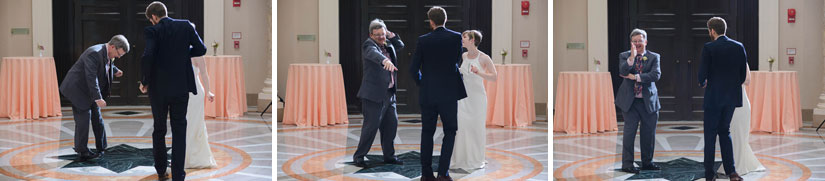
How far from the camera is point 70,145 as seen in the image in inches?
271

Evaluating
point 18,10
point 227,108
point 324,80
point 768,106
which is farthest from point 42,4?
point 768,106

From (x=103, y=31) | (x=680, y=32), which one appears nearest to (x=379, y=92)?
(x=680, y=32)

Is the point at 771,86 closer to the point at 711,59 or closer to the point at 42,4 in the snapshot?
the point at 711,59

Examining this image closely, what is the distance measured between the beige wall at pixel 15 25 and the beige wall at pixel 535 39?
247 inches

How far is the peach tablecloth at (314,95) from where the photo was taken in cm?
860

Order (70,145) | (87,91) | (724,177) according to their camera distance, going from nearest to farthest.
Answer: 1. (724,177)
2. (87,91)
3. (70,145)

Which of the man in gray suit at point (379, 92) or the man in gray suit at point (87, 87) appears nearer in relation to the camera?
the man in gray suit at point (379, 92)

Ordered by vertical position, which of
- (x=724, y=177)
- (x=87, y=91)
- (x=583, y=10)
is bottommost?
(x=724, y=177)

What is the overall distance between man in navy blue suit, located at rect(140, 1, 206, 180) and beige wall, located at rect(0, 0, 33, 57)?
288 inches

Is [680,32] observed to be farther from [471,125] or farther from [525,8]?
[471,125]

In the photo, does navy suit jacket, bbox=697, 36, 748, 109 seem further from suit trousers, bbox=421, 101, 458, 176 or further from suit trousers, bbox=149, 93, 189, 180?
suit trousers, bbox=149, 93, 189, 180

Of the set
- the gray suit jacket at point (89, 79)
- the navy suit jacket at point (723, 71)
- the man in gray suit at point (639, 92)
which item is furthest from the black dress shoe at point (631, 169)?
the gray suit jacket at point (89, 79)

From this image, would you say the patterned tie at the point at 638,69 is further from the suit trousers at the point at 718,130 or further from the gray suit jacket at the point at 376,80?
the gray suit jacket at the point at 376,80

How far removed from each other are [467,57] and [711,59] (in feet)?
4.87
